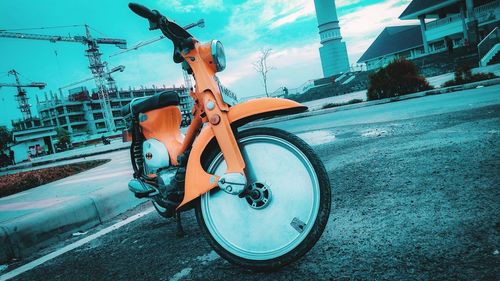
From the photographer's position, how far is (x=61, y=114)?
9238 cm

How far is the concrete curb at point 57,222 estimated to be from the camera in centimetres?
315

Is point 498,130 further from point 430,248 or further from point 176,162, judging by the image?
Result: point 176,162

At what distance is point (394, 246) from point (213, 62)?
1.55 metres

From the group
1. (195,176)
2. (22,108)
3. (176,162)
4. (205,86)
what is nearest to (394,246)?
(195,176)

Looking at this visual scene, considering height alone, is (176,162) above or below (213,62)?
below

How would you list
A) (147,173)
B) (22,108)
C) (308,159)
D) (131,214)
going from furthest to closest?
(22,108) → (131,214) → (147,173) → (308,159)

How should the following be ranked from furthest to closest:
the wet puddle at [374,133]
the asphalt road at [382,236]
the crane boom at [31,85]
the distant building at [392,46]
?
the crane boom at [31,85] → the distant building at [392,46] → the wet puddle at [374,133] → the asphalt road at [382,236]

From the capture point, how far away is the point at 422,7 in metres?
42.9

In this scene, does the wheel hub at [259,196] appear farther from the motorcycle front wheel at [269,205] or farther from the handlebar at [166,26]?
the handlebar at [166,26]

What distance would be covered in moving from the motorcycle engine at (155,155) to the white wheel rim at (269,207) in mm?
768

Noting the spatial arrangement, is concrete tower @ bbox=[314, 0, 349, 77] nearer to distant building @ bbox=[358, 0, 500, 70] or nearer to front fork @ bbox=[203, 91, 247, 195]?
distant building @ bbox=[358, 0, 500, 70]

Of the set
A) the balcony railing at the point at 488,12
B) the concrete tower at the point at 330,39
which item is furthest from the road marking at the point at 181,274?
the concrete tower at the point at 330,39

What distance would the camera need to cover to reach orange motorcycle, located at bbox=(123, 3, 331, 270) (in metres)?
1.89

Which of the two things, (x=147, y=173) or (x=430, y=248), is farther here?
(x=147, y=173)
